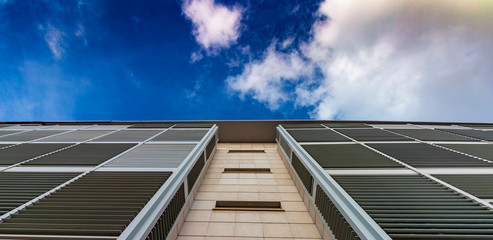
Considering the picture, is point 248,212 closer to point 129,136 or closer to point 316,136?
point 316,136

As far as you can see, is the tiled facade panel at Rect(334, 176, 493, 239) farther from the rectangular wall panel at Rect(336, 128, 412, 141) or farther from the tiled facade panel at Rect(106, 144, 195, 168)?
the tiled facade panel at Rect(106, 144, 195, 168)

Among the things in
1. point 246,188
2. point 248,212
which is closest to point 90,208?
point 248,212

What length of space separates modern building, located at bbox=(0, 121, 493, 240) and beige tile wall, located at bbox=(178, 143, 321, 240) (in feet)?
0.13

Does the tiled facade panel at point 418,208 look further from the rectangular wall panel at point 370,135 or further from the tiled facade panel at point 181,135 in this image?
the tiled facade panel at point 181,135

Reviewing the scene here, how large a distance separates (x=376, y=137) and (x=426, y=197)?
5350 mm

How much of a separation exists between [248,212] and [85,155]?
6.32 meters

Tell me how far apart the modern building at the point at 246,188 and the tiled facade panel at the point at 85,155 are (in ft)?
0.16

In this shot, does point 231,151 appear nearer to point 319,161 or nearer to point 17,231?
point 319,161

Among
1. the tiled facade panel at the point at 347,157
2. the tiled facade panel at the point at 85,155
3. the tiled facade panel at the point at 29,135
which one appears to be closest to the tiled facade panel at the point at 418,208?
the tiled facade panel at the point at 347,157

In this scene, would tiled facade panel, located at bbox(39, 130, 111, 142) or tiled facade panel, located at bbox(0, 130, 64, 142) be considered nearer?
tiled facade panel, located at bbox(39, 130, 111, 142)

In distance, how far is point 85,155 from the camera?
22.8 feet

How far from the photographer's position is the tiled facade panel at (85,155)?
248 inches

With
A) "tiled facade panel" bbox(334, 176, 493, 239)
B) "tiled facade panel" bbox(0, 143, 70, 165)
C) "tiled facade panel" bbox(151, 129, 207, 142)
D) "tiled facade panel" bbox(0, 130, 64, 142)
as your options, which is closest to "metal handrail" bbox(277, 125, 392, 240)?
"tiled facade panel" bbox(334, 176, 493, 239)

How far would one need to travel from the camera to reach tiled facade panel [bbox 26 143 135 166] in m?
6.30
